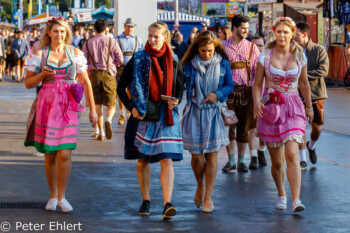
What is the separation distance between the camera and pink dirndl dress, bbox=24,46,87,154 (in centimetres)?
700

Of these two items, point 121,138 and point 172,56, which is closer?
point 172,56

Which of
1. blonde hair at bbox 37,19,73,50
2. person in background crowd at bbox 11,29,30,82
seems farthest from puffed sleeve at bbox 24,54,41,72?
person in background crowd at bbox 11,29,30,82

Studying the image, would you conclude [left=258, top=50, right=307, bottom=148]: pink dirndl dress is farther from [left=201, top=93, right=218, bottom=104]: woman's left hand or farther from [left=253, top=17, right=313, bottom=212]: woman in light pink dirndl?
[left=201, top=93, right=218, bottom=104]: woman's left hand

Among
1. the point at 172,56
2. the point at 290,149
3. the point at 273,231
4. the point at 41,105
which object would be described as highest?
the point at 172,56

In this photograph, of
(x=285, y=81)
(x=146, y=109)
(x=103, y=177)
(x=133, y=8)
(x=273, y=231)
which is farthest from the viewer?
(x=133, y=8)

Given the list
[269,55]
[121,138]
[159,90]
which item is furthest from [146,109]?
[121,138]

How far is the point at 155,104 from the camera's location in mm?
6875

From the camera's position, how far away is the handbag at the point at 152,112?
6844mm

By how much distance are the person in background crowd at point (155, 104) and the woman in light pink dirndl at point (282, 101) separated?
995mm

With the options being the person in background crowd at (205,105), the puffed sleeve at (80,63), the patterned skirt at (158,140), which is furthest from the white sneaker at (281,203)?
the puffed sleeve at (80,63)

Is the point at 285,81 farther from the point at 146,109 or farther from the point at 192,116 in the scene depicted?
the point at 146,109

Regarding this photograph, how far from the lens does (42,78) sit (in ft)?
23.1

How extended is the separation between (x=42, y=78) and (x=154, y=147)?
49.9 inches

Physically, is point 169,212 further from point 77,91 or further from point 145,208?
point 77,91
